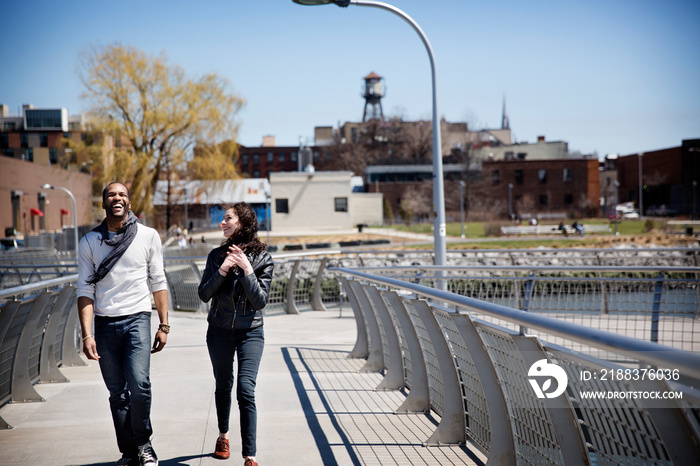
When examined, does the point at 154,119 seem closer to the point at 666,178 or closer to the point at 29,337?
the point at 29,337

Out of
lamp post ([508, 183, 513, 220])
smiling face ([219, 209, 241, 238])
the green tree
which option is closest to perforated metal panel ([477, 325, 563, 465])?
smiling face ([219, 209, 241, 238])

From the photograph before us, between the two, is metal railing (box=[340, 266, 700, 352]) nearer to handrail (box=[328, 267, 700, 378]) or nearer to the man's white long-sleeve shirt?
the man's white long-sleeve shirt

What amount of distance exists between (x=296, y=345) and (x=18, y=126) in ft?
350

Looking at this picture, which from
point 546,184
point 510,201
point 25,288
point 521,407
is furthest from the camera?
point 546,184

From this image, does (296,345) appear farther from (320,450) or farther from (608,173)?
(608,173)

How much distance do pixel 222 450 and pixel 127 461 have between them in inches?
26.9

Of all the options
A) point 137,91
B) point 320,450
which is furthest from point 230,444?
point 137,91

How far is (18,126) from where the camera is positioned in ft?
340

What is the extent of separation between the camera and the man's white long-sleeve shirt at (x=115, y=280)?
4727mm

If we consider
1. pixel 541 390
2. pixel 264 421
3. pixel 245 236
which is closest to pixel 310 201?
pixel 264 421

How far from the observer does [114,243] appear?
15.6 feet

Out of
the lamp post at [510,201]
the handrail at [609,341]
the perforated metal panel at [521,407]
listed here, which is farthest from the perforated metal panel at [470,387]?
the lamp post at [510,201]

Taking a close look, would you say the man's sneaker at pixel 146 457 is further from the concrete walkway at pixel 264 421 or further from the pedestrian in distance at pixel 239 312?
the pedestrian in distance at pixel 239 312

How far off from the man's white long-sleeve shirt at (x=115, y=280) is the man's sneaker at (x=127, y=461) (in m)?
1.01
